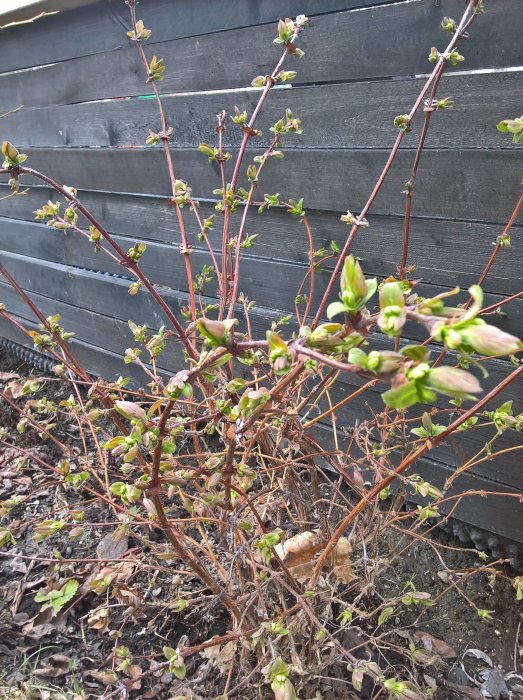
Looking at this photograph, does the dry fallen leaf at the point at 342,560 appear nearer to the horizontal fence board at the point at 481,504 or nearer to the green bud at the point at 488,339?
the horizontal fence board at the point at 481,504

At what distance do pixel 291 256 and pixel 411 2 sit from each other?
915 millimetres

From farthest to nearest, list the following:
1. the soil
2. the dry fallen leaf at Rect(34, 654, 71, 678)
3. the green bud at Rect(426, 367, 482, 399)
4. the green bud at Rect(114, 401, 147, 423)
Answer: the dry fallen leaf at Rect(34, 654, 71, 678)
the soil
the green bud at Rect(114, 401, 147, 423)
the green bud at Rect(426, 367, 482, 399)

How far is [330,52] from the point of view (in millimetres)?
1630

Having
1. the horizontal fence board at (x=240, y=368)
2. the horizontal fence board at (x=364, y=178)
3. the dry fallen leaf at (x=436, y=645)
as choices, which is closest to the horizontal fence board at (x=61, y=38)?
the horizontal fence board at (x=364, y=178)

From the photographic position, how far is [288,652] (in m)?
1.30

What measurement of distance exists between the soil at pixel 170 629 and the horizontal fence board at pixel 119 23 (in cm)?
168

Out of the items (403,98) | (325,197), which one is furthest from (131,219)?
(403,98)

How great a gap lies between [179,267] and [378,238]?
1.08 metres

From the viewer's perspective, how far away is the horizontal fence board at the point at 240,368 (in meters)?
1.80

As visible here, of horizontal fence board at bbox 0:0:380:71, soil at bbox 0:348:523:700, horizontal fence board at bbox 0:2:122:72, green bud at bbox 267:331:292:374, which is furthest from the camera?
horizontal fence board at bbox 0:2:122:72

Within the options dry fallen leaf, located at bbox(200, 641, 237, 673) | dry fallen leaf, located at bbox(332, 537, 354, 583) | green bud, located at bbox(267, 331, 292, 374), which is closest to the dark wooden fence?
dry fallen leaf, located at bbox(332, 537, 354, 583)

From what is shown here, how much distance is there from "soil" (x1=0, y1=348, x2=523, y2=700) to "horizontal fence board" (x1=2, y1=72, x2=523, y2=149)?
47.9 inches

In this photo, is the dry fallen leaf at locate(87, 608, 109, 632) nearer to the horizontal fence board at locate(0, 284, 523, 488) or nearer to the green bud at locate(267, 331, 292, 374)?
the horizontal fence board at locate(0, 284, 523, 488)

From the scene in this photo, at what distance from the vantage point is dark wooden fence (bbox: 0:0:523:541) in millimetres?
1464
